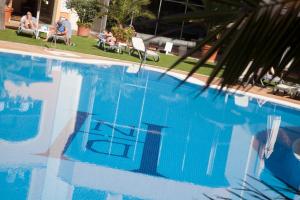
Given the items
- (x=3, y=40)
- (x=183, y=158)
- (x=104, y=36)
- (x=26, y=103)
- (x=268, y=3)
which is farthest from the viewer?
(x=104, y=36)

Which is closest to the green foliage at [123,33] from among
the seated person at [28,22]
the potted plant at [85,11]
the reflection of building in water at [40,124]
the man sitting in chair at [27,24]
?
the potted plant at [85,11]

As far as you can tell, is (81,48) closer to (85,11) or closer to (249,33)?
(85,11)

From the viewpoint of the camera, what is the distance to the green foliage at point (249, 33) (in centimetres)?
76

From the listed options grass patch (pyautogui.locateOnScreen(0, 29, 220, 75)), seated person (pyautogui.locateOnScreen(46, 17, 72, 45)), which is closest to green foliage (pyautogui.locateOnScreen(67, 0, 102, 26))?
grass patch (pyautogui.locateOnScreen(0, 29, 220, 75))

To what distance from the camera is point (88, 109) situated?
10586 mm

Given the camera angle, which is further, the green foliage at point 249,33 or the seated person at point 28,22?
the seated person at point 28,22

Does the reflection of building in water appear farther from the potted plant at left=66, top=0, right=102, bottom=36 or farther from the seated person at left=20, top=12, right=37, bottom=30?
the potted plant at left=66, top=0, right=102, bottom=36

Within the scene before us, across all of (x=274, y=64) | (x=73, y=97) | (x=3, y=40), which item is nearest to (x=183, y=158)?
(x=73, y=97)

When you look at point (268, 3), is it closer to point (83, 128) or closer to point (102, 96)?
point (83, 128)

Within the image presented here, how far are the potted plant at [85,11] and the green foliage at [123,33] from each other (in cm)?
153

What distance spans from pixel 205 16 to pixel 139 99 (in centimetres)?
1202

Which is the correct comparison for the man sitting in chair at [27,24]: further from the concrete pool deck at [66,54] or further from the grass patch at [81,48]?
the concrete pool deck at [66,54]

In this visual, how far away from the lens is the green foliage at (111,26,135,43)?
21816 mm

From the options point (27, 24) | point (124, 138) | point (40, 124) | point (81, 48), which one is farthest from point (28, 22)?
point (124, 138)
